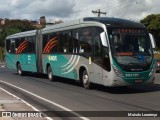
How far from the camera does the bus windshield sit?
1599 centimetres

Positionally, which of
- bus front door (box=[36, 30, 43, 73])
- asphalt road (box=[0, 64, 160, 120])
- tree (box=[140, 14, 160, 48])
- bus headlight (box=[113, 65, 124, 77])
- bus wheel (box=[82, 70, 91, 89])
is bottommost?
asphalt road (box=[0, 64, 160, 120])

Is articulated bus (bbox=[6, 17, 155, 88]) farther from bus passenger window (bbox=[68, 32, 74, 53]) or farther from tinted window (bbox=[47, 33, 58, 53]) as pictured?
tinted window (bbox=[47, 33, 58, 53])

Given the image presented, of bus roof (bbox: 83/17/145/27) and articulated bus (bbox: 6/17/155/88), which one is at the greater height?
bus roof (bbox: 83/17/145/27)

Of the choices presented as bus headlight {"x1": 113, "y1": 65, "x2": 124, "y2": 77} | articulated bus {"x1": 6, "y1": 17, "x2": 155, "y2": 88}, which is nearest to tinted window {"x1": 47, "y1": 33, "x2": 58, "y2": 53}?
articulated bus {"x1": 6, "y1": 17, "x2": 155, "y2": 88}

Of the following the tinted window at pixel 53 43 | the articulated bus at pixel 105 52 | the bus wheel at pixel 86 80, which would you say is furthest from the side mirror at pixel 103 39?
the tinted window at pixel 53 43

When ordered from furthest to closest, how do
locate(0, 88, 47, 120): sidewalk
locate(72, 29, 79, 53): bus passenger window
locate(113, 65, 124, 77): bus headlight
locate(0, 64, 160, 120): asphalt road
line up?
1. locate(72, 29, 79, 53): bus passenger window
2. locate(113, 65, 124, 77): bus headlight
3. locate(0, 64, 160, 120): asphalt road
4. locate(0, 88, 47, 120): sidewalk

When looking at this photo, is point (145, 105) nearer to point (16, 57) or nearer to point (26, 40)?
point (26, 40)

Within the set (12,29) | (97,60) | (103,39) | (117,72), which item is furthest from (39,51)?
(12,29)

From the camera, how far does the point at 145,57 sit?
53.9ft

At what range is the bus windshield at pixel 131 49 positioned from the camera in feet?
52.5

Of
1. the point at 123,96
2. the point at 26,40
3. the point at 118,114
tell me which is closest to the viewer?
the point at 118,114

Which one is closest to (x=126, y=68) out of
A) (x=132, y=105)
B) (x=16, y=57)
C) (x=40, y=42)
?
(x=132, y=105)

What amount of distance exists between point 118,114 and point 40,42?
14384 mm

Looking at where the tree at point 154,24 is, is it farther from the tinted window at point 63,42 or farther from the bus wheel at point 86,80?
the bus wheel at point 86,80
